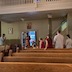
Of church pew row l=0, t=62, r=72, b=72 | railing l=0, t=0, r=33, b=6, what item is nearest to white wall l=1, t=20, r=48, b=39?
railing l=0, t=0, r=33, b=6

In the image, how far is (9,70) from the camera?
1.49 metres

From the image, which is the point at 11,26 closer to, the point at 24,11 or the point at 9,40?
the point at 9,40

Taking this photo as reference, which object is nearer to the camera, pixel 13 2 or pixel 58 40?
pixel 58 40

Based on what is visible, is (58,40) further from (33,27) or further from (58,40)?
(33,27)

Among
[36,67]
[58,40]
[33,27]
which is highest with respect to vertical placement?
[33,27]

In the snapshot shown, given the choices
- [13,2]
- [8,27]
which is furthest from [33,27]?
[13,2]

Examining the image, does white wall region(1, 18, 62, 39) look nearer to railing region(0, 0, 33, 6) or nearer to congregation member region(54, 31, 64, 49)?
railing region(0, 0, 33, 6)

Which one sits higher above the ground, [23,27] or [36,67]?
[23,27]

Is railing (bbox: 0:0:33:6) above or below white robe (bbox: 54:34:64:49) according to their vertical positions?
above

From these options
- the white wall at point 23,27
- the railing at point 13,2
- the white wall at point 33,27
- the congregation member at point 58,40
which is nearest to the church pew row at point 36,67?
the congregation member at point 58,40

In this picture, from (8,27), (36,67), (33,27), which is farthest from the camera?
(8,27)

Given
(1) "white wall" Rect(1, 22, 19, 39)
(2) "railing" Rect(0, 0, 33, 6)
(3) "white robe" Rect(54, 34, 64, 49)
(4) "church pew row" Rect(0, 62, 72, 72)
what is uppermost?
(2) "railing" Rect(0, 0, 33, 6)

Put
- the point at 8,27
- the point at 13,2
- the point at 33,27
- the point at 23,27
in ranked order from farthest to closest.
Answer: the point at 8,27, the point at 23,27, the point at 33,27, the point at 13,2

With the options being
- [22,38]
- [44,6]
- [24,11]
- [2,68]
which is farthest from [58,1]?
[2,68]
